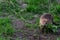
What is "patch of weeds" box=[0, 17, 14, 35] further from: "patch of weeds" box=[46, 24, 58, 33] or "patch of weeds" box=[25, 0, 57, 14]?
"patch of weeds" box=[25, 0, 57, 14]

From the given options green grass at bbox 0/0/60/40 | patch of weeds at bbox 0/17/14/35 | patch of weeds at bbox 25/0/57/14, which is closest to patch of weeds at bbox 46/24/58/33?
green grass at bbox 0/0/60/40

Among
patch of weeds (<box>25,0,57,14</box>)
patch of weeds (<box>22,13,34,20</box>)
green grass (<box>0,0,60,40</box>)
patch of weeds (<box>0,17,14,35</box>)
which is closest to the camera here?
patch of weeds (<box>0,17,14,35</box>)

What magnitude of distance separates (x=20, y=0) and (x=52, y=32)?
1.93m

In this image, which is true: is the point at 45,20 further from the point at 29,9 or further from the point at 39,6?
the point at 39,6

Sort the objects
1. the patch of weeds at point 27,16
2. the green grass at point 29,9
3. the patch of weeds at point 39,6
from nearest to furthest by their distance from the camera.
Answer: the green grass at point 29,9, the patch of weeds at point 27,16, the patch of weeds at point 39,6

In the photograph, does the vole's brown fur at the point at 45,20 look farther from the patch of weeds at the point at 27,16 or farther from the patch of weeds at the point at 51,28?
the patch of weeds at the point at 27,16

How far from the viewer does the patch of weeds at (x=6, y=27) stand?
5.30 metres

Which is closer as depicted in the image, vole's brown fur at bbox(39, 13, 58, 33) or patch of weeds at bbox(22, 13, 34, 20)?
vole's brown fur at bbox(39, 13, 58, 33)

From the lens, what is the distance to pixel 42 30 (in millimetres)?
5320

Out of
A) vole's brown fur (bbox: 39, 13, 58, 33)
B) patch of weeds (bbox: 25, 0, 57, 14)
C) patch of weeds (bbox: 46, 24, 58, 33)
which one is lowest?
patch of weeds (bbox: 46, 24, 58, 33)

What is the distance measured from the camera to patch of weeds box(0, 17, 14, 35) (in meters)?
5.30

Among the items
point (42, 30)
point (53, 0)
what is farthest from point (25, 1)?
point (42, 30)

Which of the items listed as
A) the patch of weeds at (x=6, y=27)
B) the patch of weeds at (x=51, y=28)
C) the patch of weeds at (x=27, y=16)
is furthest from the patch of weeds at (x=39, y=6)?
the patch of weeds at (x=51, y=28)

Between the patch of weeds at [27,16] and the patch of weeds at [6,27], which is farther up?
the patch of weeds at [27,16]
